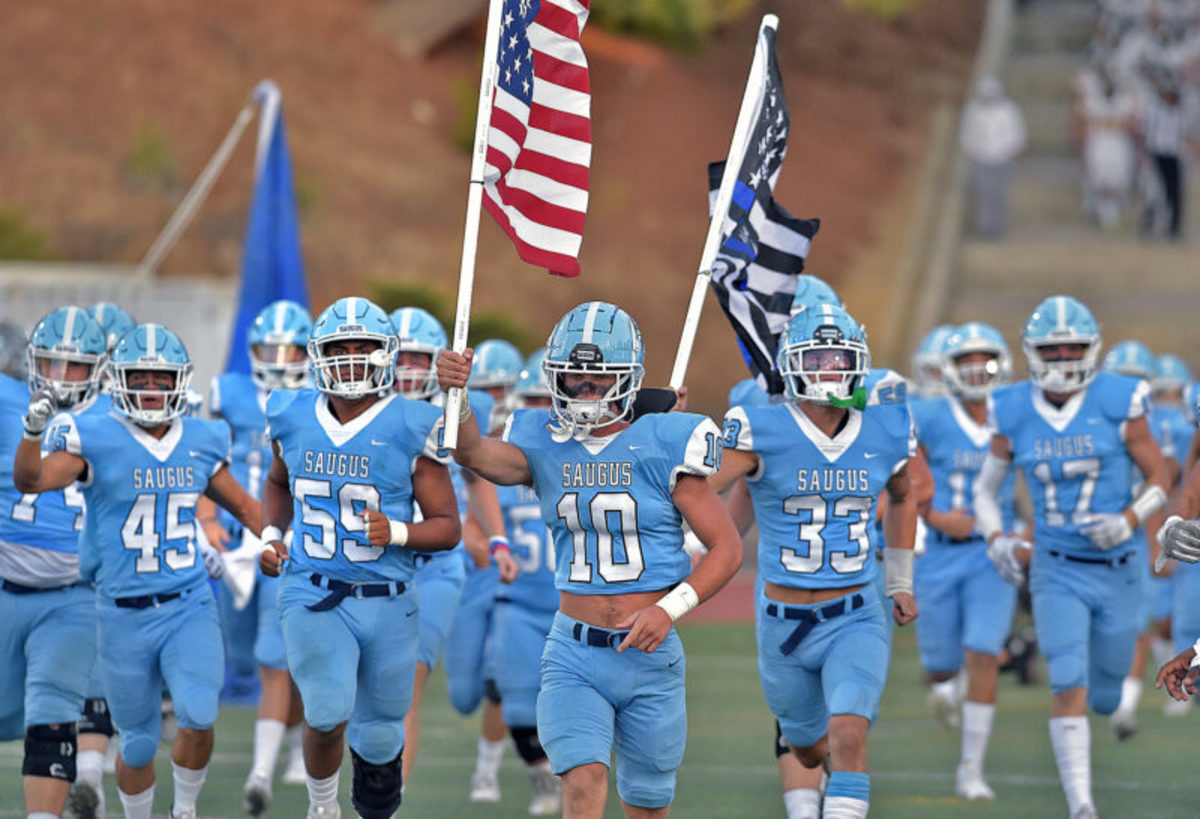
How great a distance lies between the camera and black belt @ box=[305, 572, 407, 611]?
24.7 feet

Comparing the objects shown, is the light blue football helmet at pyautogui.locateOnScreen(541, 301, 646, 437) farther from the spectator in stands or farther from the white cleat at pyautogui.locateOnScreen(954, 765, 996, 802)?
the spectator in stands

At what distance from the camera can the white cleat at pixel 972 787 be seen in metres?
9.77

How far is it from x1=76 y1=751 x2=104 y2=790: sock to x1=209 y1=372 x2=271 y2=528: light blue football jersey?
145cm

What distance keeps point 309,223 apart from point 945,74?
11295 millimetres

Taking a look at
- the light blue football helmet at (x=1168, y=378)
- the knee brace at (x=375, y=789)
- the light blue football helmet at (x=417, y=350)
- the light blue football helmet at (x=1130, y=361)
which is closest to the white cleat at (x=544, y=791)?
the light blue football helmet at (x=417, y=350)

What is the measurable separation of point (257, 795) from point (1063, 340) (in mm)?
4191

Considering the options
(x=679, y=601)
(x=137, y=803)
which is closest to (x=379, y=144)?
(x=137, y=803)

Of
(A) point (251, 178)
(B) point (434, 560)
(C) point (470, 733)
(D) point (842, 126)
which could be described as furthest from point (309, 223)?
(B) point (434, 560)

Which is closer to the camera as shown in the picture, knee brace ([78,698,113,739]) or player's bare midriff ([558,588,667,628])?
player's bare midriff ([558,588,667,628])

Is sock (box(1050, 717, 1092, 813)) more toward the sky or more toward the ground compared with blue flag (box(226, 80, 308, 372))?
more toward the ground

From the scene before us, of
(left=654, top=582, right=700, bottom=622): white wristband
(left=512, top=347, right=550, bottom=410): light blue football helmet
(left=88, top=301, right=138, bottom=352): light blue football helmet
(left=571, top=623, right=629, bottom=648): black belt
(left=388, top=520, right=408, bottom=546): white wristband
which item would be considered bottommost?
(left=571, top=623, right=629, bottom=648): black belt

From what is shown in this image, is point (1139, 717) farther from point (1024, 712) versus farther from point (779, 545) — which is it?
point (779, 545)

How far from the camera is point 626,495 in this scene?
263 inches

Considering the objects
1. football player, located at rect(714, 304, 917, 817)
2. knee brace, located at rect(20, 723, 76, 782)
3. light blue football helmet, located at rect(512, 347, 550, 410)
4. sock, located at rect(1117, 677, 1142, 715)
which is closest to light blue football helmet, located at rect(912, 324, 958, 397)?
sock, located at rect(1117, 677, 1142, 715)
